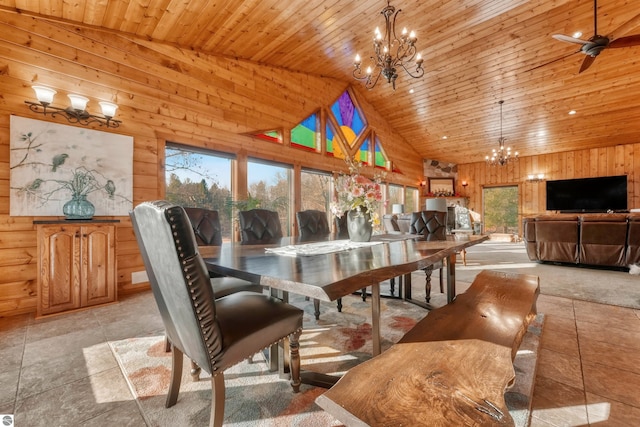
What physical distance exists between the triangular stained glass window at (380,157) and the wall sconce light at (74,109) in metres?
6.15

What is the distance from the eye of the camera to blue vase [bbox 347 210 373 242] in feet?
7.12

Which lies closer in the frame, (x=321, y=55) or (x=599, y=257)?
(x=599, y=257)

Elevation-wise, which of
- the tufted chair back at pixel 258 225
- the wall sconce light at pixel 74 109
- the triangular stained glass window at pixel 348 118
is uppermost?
the triangular stained glass window at pixel 348 118

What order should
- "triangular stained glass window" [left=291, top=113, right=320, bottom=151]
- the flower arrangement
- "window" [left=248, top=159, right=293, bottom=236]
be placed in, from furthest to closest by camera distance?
"triangular stained glass window" [left=291, top=113, right=320, bottom=151] < "window" [left=248, top=159, right=293, bottom=236] < the flower arrangement

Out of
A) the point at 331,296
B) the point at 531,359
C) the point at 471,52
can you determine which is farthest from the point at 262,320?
the point at 471,52

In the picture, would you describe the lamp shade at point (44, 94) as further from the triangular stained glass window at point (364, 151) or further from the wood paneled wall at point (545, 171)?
the wood paneled wall at point (545, 171)

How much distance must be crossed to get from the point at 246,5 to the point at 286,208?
311 cm

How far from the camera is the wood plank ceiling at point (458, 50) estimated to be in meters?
3.14

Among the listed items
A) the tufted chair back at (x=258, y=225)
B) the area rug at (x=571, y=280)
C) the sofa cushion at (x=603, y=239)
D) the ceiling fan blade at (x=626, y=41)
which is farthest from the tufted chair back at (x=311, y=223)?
the sofa cushion at (x=603, y=239)

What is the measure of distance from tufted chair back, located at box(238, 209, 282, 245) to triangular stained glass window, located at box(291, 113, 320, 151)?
2.66 m

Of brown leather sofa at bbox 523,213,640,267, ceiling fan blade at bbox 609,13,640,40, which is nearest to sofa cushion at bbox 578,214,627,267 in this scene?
brown leather sofa at bbox 523,213,640,267

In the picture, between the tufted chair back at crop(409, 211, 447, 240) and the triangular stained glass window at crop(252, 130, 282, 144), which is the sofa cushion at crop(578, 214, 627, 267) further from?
the triangular stained glass window at crop(252, 130, 282, 144)

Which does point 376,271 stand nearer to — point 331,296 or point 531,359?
point 331,296

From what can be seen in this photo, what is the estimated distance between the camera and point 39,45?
2.69 meters
